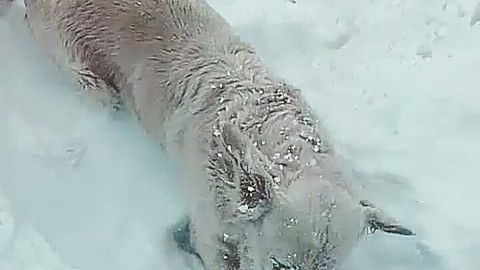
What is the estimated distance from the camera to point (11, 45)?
4676 millimetres

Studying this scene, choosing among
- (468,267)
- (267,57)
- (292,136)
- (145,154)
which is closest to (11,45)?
(145,154)

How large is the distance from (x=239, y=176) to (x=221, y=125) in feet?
1.09

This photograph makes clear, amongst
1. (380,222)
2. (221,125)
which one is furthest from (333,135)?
(380,222)

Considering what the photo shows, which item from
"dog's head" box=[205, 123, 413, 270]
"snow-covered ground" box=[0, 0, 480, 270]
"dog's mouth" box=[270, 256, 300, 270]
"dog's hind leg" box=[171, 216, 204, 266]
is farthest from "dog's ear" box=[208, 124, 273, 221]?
"snow-covered ground" box=[0, 0, 480, 270]

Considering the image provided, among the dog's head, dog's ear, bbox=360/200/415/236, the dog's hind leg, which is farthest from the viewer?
the dog's hind leg

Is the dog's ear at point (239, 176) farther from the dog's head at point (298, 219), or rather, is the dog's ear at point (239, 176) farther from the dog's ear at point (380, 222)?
the dog's ear at point (380, 222)

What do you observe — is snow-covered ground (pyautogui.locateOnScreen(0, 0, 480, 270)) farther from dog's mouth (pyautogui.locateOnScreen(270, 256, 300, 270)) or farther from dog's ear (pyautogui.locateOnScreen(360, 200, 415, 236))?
dog's mouth (pyautogui.locateOnScreen(270, 256, 300, 270))

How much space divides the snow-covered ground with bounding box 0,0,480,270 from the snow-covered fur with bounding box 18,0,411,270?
21 centimetres

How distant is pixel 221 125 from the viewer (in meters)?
3.64

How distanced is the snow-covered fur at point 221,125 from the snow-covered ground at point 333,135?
0.21 m

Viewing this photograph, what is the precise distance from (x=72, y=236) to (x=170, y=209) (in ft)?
1.48

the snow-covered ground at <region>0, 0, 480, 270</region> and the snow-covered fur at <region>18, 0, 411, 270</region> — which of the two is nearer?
the snow-covered fur at <region>18, 0, 411, 270</region>

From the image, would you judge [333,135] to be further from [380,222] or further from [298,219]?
[298,219]

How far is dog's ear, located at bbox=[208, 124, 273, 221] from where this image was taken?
3283 mm
